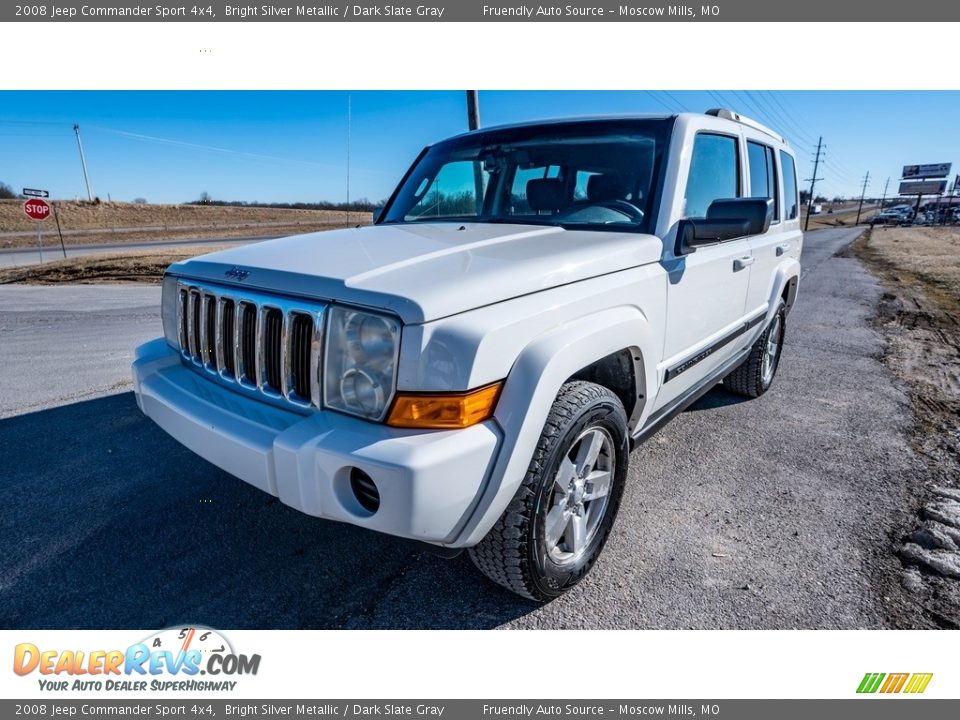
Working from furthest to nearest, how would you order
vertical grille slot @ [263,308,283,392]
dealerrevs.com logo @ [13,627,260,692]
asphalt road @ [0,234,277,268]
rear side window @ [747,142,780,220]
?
1. asphalt road @ [0,234,277,268]
2. rear side window @ [747,142,780,220]
3. vertical grille slot @ [263,308,283,392]
4. dealerrevs.com logo @ [13,627,260,692]

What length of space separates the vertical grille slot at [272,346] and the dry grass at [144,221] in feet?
139

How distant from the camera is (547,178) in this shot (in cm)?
298

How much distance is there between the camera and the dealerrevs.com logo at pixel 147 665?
1823mm

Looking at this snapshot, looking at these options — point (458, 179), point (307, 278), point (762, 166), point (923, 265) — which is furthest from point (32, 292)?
point (923, 265)

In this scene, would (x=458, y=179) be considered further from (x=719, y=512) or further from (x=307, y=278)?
(x=719, y=512)

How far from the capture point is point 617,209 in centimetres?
268

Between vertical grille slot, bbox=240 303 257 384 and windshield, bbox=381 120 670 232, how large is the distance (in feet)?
4.70

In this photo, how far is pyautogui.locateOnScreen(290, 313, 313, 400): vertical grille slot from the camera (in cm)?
184

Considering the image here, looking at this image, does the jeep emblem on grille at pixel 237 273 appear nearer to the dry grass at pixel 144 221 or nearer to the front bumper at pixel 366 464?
the front bumper at pixel 366 464

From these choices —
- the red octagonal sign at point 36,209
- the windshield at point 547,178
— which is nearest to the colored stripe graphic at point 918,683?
the windshield at point 547,178

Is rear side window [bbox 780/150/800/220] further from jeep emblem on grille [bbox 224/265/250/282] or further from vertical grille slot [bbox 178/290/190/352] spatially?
vertical grille slot [bbox 178/290/190/352]

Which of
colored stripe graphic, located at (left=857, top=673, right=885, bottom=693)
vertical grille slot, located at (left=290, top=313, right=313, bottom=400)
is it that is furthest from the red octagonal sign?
colored stripe graphic, located at (left=857, top=673, right=885, bottom=693)

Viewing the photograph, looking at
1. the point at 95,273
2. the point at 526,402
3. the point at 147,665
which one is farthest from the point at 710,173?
the point at 95,273

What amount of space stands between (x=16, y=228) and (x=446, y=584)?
6204cm
